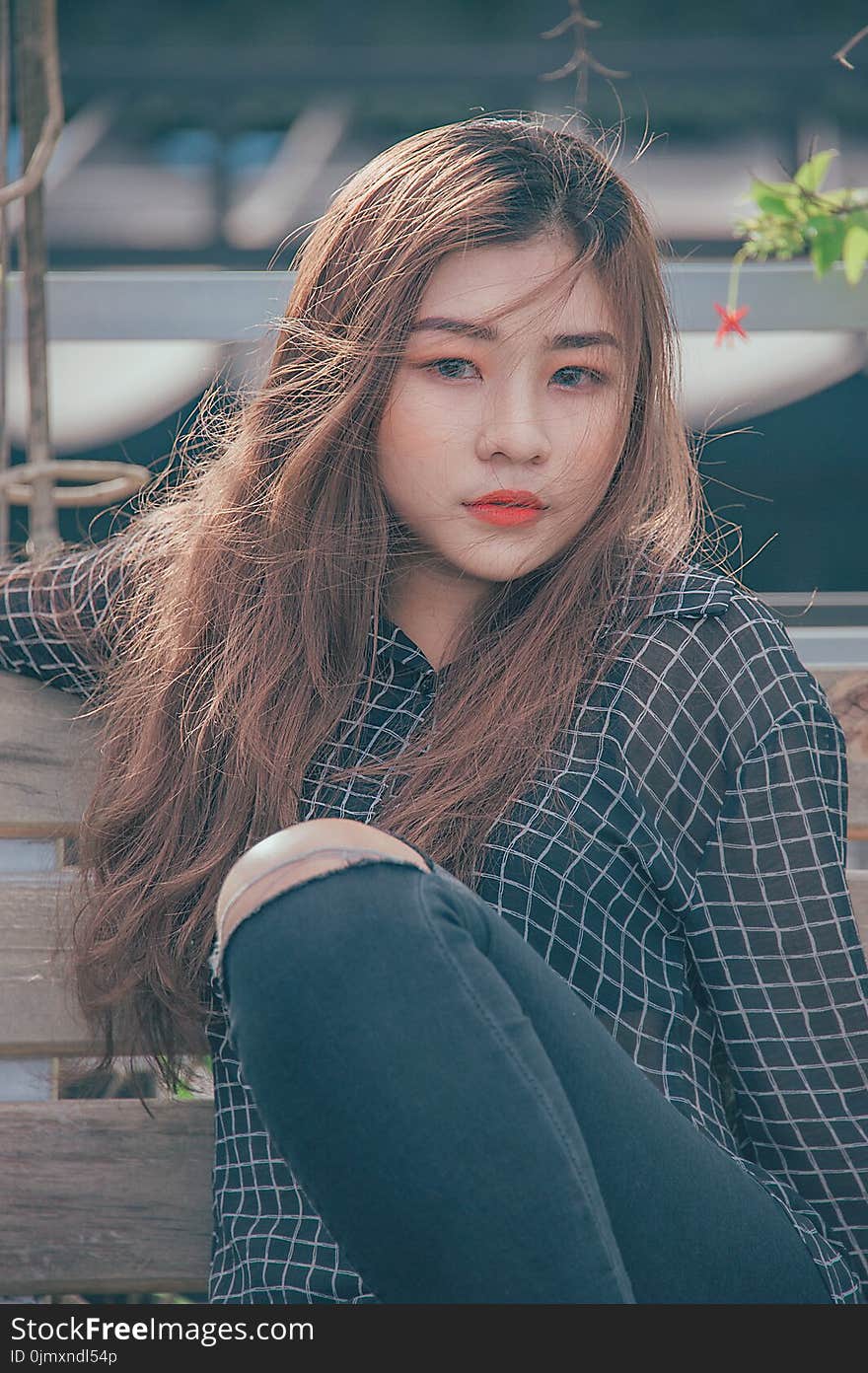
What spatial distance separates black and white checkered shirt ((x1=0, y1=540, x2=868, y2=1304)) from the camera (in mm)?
1037

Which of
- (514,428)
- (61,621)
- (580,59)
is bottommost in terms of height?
(61,621)

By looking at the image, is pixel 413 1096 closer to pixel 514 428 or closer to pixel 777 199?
pixel 514 428

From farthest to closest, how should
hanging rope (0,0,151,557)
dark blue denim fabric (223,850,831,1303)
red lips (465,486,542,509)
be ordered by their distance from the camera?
hanging rope (0,0,151,557) → red lips (465,486,542,509) → dark blue denim fabric (223,850,831,1303)

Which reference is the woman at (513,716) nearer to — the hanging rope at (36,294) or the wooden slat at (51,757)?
the wooden slat at (51,757)

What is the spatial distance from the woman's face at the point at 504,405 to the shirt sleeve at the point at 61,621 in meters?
0.33

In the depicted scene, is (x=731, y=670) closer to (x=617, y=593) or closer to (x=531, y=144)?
(x=617, y=593)

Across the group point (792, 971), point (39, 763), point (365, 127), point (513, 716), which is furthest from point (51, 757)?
point (365, 127)

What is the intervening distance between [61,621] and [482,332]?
48 cm

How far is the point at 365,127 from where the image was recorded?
262cm

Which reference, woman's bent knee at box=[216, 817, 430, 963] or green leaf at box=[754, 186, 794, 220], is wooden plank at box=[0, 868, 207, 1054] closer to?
woman's bent knee at box=[216, 817, 430, 963]

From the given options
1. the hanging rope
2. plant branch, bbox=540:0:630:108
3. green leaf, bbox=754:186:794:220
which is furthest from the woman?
green leaf, bbox=754:186:794:220

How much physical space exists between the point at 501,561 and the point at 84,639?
0.41 m

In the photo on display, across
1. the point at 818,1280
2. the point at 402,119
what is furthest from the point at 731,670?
the point at 402,119

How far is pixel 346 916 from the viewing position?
768 millimetres
